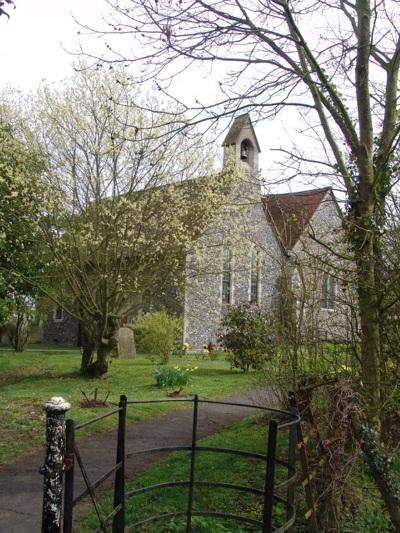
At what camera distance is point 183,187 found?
49.9 ft

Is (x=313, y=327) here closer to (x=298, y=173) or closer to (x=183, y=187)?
(x=298, y=173)

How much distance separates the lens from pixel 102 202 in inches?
562

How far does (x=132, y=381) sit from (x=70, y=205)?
475 cm

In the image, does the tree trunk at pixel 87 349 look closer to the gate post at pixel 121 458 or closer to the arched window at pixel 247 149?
the gate post at pixel 121 458

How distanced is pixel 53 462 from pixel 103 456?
4700mm

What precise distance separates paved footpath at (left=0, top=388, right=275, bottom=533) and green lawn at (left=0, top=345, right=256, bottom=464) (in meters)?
0.43

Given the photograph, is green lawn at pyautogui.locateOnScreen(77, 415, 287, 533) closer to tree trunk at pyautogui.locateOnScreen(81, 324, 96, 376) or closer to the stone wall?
the stone wall

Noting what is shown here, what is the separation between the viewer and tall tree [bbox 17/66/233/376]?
1398 cm

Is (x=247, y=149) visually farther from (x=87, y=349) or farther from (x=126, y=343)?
(x=87, y=349)

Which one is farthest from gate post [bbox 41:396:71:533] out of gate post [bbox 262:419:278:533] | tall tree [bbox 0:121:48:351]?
tall tree [bbox 0:121:48:351]

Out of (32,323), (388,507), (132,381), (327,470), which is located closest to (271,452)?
(327,470)

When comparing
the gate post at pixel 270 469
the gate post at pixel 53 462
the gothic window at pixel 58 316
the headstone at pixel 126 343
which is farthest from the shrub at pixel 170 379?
the gothic window at pixel 58 316

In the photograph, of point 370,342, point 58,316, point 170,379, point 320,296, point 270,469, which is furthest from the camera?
point 58,316

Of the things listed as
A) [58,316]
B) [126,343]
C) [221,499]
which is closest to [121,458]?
[221,499]
